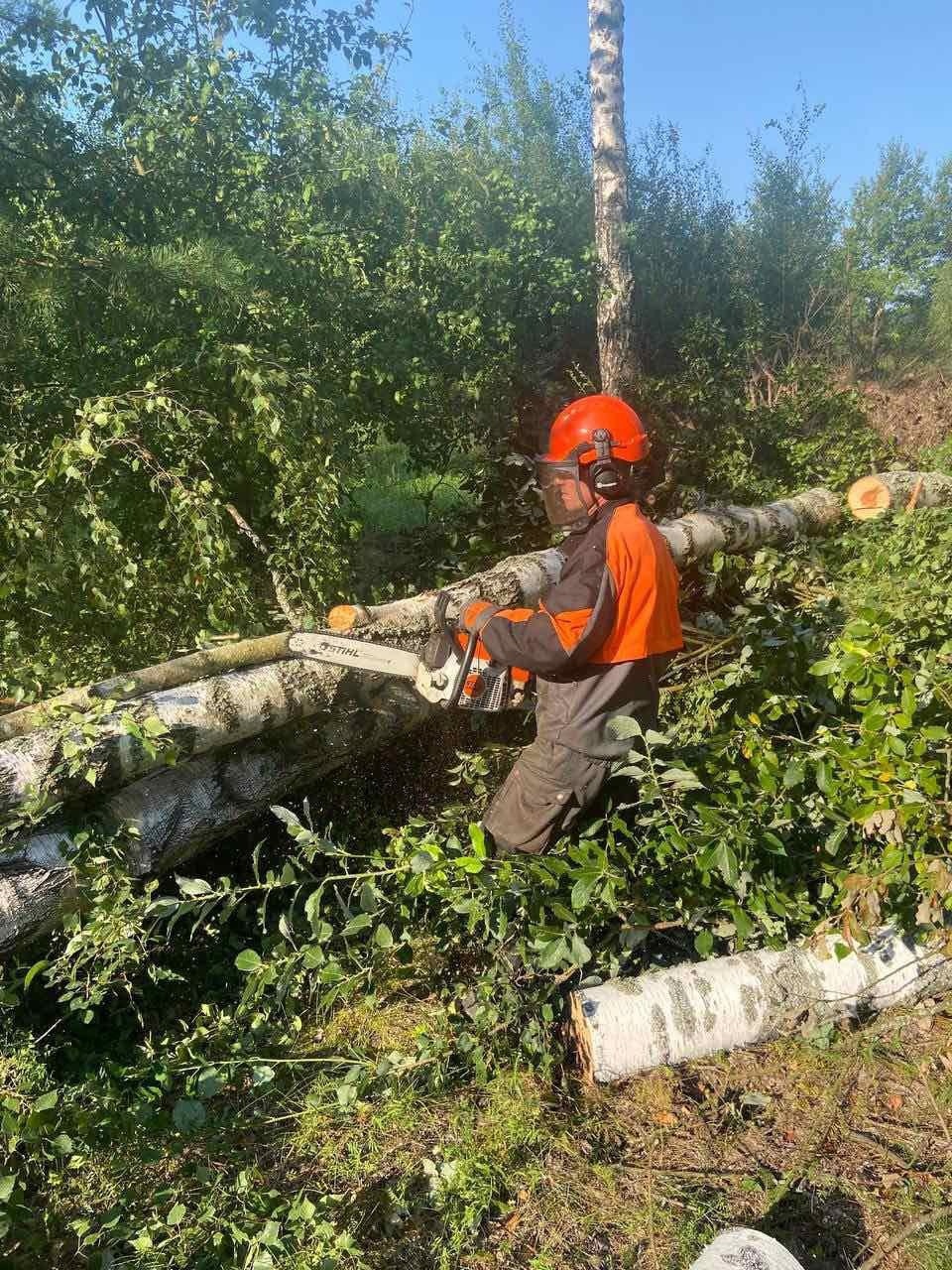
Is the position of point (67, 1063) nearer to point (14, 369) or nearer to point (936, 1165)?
point (936, 1165)

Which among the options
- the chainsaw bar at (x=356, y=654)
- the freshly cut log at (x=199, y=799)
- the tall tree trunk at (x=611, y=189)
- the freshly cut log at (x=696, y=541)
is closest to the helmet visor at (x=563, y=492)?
the chainsaw bar at (x=356, y=654)

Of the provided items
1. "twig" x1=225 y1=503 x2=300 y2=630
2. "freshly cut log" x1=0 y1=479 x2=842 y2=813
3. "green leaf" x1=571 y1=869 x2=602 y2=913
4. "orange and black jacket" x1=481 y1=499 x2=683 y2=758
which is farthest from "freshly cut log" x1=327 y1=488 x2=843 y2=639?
"green leaf" x1=571 y1=869 x2=602 y2=913

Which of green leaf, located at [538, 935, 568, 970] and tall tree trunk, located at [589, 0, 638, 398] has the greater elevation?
tall tree trunk, located at [589, 0, 638, 398]

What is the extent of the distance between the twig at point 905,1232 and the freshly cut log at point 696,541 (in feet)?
7.67

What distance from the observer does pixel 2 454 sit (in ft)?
10.6

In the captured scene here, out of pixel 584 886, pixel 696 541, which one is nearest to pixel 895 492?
pixel 696 541

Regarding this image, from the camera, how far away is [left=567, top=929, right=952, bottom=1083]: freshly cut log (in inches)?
94.7

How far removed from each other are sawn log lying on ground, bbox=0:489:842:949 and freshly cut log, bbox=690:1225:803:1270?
74.0 inches

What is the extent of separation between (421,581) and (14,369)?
2.45 m

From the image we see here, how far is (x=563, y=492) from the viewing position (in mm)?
2592

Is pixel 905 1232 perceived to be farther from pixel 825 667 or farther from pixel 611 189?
pixel 611 189

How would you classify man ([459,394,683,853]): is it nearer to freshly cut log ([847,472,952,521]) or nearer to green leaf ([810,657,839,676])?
green leaf ([810,657,839,676])

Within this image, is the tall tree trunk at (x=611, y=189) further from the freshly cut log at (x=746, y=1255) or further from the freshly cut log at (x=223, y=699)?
the freshly cut log at (x=746, y=1255)

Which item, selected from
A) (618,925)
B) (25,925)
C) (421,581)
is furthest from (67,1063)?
(421,581)
